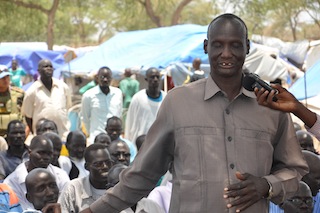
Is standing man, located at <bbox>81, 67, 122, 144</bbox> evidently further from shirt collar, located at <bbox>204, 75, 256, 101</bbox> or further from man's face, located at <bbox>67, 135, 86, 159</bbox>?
shirt collar, located at <bbox>204, 75, 256, 101</bbox>

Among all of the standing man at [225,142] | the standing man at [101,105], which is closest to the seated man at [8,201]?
the standing man at [225,142]

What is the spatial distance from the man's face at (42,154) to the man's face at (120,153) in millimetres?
916

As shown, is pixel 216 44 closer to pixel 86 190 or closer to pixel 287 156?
Answer: pixel 287 156

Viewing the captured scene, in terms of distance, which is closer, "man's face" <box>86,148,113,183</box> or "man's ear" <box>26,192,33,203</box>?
"man's ear" <box>26,192,33,203</box>

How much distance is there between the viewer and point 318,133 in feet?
13.0

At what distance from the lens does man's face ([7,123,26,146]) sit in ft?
30.9

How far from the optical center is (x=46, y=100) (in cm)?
1177

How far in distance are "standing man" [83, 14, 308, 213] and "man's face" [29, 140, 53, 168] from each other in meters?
4.24

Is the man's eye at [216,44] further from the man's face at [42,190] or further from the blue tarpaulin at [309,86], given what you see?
the blue tarpaulin at [309,86]

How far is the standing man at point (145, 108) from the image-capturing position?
37.2 feet

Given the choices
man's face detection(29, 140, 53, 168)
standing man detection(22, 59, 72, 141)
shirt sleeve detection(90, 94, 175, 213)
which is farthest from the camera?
standing man detection(22, 59, 72, 141)

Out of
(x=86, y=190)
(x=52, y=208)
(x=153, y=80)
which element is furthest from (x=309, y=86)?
(x=52, y=208)

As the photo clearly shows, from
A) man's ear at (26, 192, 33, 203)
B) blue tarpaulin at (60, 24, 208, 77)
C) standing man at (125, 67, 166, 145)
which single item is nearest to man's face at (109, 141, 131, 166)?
man's ear at (26, 192, 33, 203)

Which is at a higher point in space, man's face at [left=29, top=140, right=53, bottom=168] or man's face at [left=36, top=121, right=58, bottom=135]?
man's face at [left=29, top=140, right=53, bottom=168]
